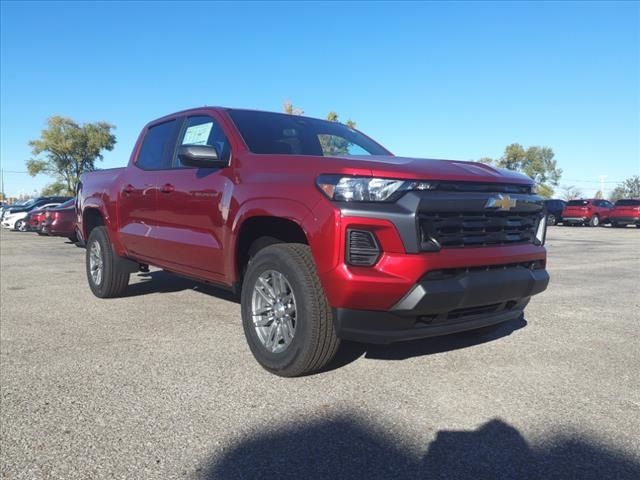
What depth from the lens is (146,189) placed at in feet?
16.9

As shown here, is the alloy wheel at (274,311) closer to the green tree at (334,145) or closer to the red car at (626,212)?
the green tree at (334,145)

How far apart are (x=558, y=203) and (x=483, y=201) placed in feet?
98.6

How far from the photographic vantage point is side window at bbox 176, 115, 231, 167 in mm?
4152

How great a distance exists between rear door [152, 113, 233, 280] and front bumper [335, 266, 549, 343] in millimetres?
1460

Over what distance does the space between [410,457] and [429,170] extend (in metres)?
1.61

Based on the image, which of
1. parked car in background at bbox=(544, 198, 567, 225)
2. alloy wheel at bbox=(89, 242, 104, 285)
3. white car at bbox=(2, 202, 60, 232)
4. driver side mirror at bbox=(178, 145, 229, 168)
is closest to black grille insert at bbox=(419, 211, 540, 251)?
driver side mirror at bbox=(178, 145, 229, 168)

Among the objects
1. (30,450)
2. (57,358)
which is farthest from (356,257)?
(57,358)

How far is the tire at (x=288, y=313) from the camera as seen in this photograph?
10.4 ft

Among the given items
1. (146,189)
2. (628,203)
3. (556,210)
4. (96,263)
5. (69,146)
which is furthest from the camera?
(69,146)

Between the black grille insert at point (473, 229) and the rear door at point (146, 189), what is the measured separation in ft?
9.06

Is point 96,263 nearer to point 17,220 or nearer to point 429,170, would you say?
point 429,170

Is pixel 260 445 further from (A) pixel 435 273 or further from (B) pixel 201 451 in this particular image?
(A) pixel 435 273

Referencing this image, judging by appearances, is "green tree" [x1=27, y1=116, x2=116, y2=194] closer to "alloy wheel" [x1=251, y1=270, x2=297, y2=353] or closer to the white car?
the white car

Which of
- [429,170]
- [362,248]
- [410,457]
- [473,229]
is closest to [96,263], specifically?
[362,248]
